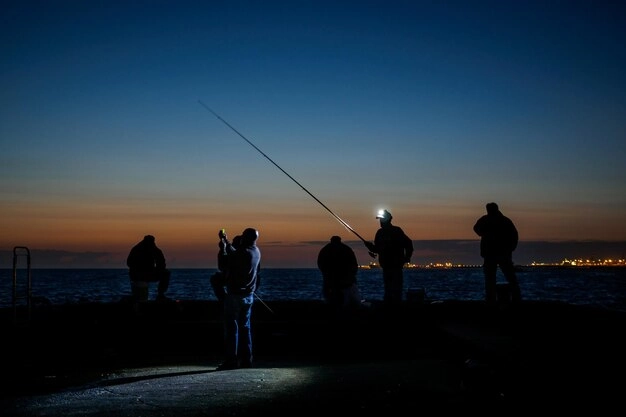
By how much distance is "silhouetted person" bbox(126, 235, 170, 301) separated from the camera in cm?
1323

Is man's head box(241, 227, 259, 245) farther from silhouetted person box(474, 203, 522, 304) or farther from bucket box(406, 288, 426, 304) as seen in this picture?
bucket box(406, 288, 426, 304)

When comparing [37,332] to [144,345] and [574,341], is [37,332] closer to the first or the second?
[144,345]

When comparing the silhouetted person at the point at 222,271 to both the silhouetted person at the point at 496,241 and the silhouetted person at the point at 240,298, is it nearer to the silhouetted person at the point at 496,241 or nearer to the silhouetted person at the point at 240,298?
the silhouetted person at the point at 240,298

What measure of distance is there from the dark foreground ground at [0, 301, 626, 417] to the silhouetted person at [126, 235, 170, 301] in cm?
46

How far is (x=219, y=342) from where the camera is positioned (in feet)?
38.5

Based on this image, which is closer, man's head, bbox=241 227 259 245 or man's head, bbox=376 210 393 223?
man's head, bbox=241 227 259 245

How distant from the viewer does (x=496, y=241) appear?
34.7ft

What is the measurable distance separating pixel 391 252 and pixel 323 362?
10.1ft

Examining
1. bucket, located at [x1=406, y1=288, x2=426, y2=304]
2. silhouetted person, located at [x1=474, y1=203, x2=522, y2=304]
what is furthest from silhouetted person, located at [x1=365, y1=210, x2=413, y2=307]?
bucket, located at [x1=406, y1=288, x2=426, y2=304]

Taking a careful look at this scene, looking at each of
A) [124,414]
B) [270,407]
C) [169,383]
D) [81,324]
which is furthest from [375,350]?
[81,324]

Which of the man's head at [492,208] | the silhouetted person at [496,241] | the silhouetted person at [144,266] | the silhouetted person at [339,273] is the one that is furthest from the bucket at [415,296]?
the silhouetted person at [144,266]

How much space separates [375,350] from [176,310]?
20.6 feet

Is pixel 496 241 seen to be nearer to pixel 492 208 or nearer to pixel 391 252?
pixel 492 208

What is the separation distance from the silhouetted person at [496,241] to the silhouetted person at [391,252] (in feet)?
4.86
